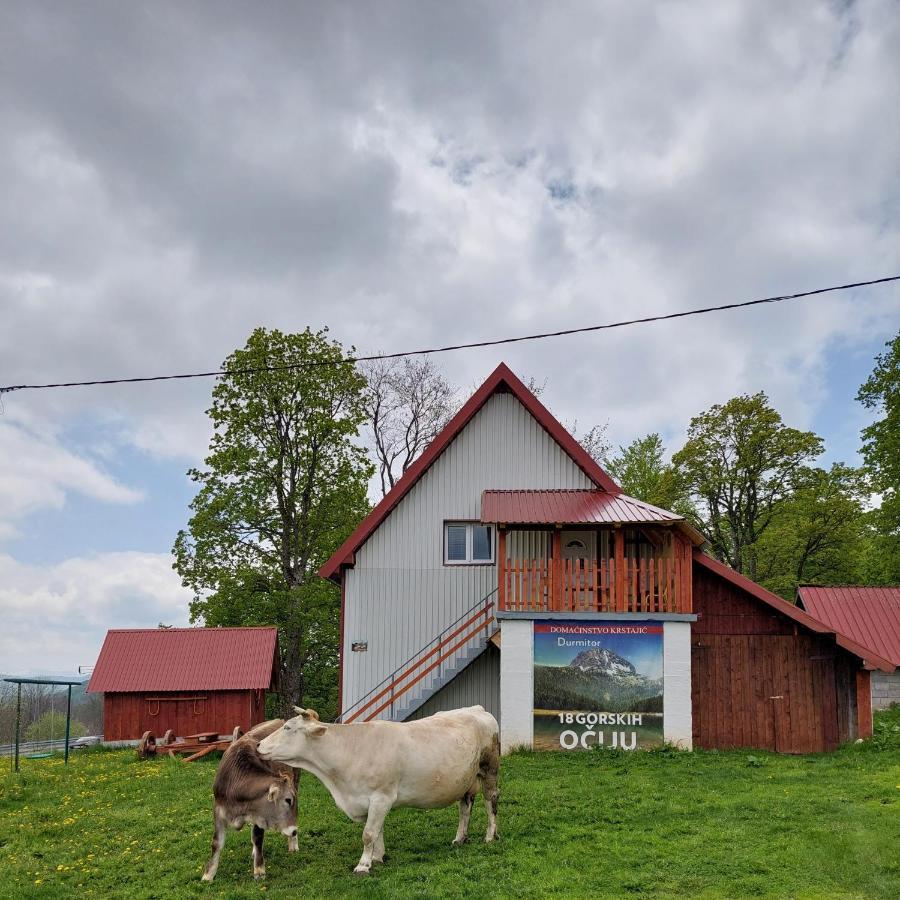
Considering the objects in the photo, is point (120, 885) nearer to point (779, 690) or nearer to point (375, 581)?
point (375, 581)

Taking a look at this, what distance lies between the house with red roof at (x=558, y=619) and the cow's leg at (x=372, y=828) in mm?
8243

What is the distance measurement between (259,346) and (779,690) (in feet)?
68.9

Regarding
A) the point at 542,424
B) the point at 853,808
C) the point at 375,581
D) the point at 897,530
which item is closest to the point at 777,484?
the point at 897,530

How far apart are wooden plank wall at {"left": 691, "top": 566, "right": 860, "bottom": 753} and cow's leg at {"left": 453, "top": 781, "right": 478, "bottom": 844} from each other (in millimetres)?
9523

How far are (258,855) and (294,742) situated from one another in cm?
125

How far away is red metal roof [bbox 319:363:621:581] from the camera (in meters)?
21.6

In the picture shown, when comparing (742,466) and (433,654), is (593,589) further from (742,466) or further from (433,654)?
(742,466)

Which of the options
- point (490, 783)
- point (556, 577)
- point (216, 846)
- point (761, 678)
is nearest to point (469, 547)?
point (556, 577)

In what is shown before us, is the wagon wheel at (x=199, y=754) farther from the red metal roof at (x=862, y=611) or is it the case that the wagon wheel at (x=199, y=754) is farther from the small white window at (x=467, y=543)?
the red metal roof at (x=862, y=611)

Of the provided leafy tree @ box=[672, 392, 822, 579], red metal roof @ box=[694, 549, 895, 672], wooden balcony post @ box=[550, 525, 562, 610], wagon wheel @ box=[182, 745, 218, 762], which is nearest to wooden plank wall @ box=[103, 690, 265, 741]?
wagon wheel @ box=[182, 745, 218, 762]

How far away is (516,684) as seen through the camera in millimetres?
18172

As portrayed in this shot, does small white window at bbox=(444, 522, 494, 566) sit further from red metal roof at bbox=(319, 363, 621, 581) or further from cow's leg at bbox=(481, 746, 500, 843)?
cow's leg at bbox=(481, 746, 500, 843)

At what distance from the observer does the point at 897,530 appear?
32.9m

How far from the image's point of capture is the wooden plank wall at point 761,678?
62.3 feet
